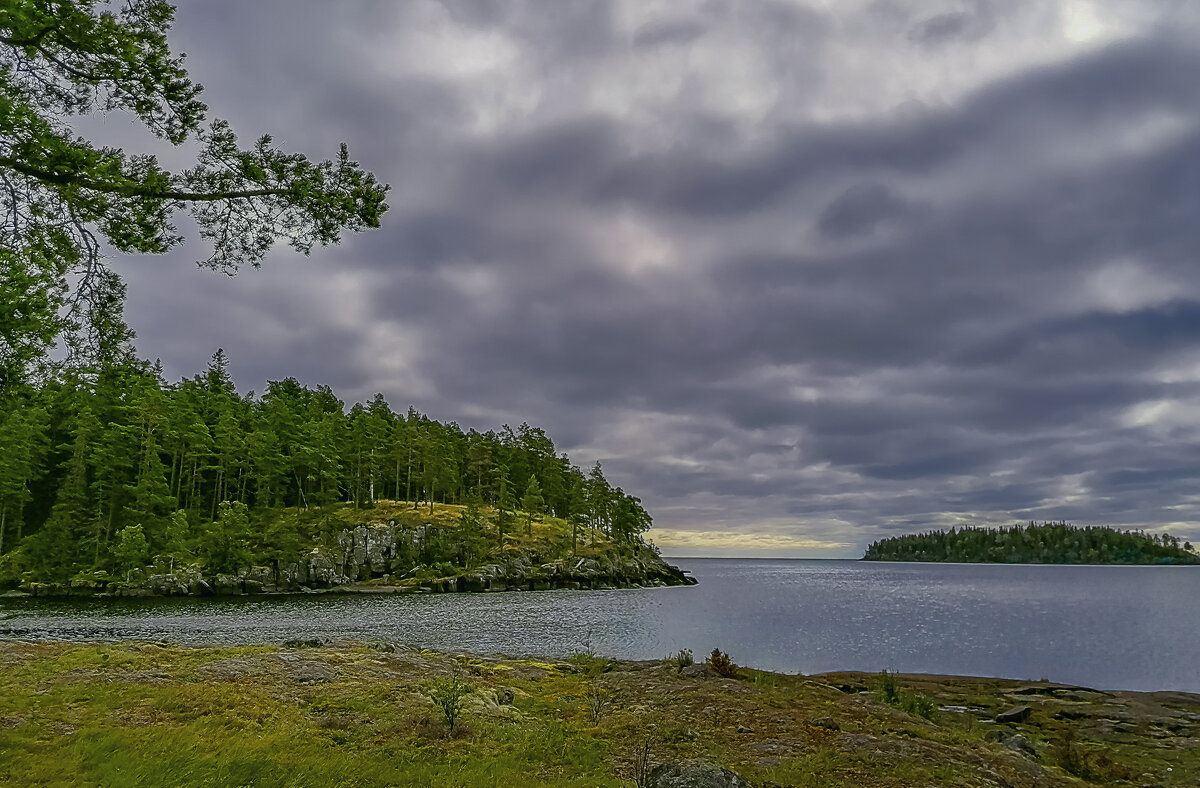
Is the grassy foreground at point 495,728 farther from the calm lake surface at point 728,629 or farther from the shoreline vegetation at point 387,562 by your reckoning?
the shoreline vegetation at point 387,562

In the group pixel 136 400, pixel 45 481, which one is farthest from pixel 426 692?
pixel 45 481

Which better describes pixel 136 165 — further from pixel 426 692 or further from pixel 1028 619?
pixel 1028 619

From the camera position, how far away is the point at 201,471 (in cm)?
10325

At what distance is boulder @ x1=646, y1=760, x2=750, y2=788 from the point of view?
1022 centimetres

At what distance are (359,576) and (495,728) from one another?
83387 mm

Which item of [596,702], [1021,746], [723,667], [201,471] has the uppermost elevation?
[201,471]

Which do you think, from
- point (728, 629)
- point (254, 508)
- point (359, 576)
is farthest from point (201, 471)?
point (728, 629)

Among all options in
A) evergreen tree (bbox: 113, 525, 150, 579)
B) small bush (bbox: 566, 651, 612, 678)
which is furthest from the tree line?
small bush (bbox: 566, 651, 612, 678)

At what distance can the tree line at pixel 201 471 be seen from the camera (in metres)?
80.7

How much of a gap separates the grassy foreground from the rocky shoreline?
203ft

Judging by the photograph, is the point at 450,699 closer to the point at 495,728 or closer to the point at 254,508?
the point at 495,728

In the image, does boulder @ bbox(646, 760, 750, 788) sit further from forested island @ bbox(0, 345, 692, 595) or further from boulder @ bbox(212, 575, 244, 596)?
boulder @ bbox(212, 575, 244, 596)

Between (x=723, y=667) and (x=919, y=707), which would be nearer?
(x=919, y=707)

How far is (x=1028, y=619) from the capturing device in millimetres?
63375
